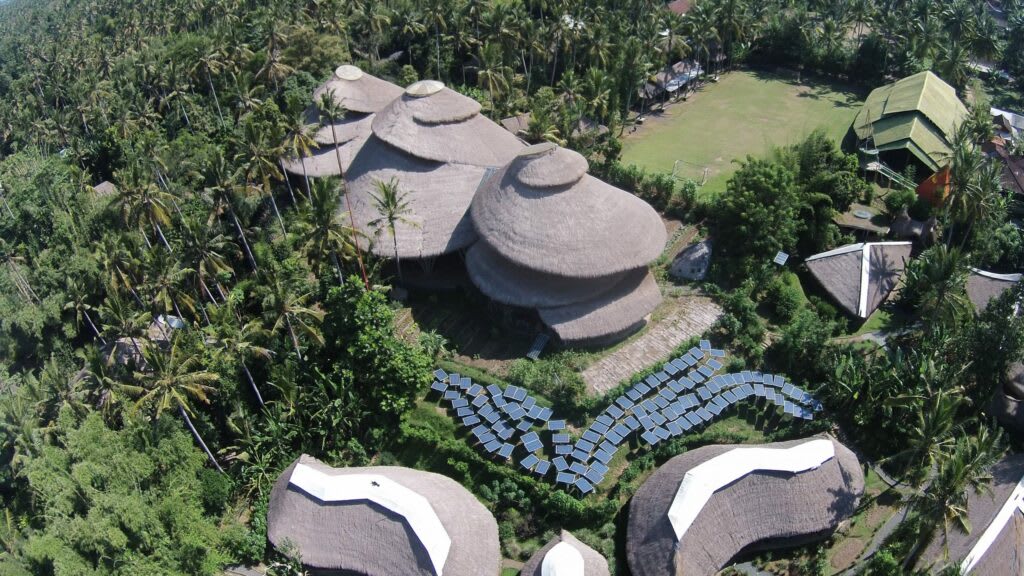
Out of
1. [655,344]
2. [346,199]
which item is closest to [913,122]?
[655,344]

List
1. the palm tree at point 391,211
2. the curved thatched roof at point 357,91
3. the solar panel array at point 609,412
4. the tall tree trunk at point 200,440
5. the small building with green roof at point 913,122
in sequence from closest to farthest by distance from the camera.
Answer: the tall tree trunk at point 200,440, the solar panel array at point 609,412, the palm tree at point 391,211, the curved thatched roof at point 357,91, the small building with green roof at point 913,122

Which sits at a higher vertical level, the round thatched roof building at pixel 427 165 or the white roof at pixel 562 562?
the round thatched roof building at pixel 427 165

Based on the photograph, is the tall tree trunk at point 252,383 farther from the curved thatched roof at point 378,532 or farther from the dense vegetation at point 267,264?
the curved thatched roof at point 378,532

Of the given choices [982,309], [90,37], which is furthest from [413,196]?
[90,37]

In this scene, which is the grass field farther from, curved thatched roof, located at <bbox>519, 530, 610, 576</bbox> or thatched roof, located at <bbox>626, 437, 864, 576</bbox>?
curved thatched roof, located at <bbox>519, 530, 610, 576</bbox>

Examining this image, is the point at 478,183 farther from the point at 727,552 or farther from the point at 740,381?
the point at 727,552

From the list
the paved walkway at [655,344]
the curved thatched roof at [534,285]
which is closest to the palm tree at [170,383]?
the curved thatched roof at [534,285]

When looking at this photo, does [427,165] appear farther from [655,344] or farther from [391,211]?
[655,344]
